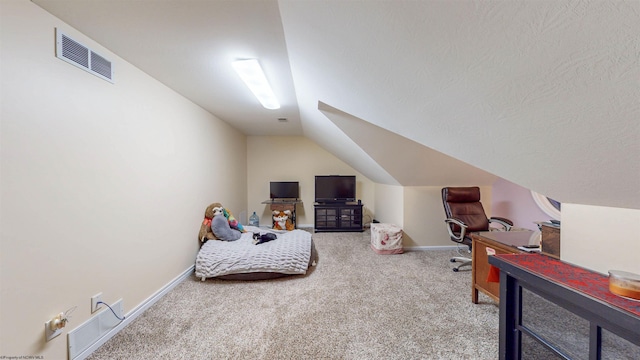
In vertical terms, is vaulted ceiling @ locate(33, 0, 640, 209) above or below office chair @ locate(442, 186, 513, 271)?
above

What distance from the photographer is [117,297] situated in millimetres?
1844

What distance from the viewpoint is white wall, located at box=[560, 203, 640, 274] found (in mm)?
1092

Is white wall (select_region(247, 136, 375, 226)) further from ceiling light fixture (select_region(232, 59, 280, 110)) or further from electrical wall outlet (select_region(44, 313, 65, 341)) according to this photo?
electrical wall outlet (select_region(44, 313, 65, 341))

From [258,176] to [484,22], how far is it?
17.3 ft

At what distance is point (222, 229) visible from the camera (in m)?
3.23

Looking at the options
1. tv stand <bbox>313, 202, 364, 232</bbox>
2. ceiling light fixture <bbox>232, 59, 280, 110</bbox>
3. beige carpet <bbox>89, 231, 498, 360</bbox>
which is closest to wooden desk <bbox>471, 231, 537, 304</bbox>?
beige carpet <bbox>89, 231, 498, 360</bbox>

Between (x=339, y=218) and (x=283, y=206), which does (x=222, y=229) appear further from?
(x=339, y=218)

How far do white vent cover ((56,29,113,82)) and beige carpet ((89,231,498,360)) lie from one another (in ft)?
6.57

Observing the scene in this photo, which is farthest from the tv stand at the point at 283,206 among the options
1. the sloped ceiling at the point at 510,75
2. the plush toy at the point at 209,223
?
the sloped ceiling at the point at 510,75

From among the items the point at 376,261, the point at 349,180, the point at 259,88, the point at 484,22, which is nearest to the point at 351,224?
the point at 349,180

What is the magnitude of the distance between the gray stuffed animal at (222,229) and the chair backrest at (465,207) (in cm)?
312

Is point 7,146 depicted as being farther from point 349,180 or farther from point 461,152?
point 349,180

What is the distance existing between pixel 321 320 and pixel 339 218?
3.13m

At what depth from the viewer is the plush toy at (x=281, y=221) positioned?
195 inches
